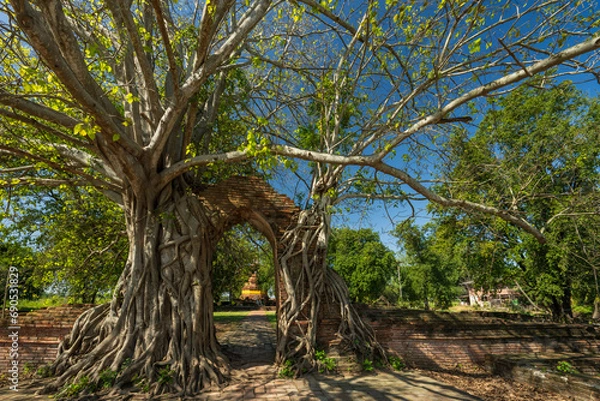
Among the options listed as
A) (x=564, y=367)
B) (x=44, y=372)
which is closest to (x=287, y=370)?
(x=44, y=372)

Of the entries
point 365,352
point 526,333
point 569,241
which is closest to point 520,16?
point 365,352

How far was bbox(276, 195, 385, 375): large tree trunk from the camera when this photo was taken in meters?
5.55

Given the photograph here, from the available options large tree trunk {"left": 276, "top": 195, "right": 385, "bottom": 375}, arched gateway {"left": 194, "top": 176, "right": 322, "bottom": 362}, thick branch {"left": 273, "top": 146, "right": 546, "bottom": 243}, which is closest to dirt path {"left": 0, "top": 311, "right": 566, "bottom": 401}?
large tree trunk {"left": 276, "top": 195, "right": 385, "bottom": 375}

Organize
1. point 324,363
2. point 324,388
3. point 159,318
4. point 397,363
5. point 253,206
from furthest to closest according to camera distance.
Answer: point 253,206, point 397,363, point 324,363, point 159,318, point 324,388

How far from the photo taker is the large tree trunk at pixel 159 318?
4.56 meters

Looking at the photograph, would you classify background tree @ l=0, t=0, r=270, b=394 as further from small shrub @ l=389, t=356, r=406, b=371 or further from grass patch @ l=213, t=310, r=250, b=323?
grass patch @ l=213, t=310, r=250, b=323

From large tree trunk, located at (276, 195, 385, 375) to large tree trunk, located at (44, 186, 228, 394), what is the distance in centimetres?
127

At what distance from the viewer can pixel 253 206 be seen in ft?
21.1

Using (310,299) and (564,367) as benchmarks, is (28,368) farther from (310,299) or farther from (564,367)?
(564,367)

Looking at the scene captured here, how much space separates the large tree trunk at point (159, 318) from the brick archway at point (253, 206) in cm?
36

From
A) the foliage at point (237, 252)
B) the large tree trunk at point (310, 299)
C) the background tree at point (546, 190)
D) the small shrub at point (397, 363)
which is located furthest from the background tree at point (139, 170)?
the background tree at point (546, 190)

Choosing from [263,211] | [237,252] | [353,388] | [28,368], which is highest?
[263,211]

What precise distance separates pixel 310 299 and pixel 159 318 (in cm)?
260

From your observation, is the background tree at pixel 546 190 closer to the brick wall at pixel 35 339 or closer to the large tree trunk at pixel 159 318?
the large tree trunk at pixel 159 318
